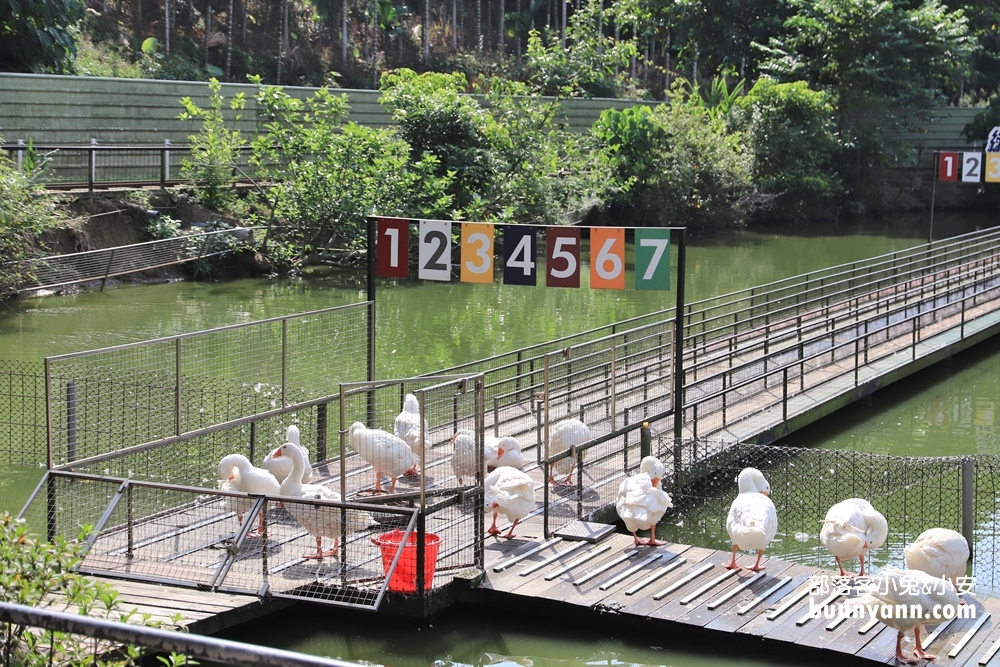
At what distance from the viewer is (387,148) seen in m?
27.0

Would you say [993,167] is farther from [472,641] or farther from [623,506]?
[472,641]

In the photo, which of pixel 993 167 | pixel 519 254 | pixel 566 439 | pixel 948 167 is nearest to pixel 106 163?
pixel 519 254

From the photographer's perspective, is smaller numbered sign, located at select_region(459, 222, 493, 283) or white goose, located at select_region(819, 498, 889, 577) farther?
smaller numbered sign, located at select_region(459, 222, 493, 283)

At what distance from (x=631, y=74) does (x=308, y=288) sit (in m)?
34.4

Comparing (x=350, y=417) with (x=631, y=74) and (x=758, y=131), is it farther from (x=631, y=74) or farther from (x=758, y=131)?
(x=631, y=74)

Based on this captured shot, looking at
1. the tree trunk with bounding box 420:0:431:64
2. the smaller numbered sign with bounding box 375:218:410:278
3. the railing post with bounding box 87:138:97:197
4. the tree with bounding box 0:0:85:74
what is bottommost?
the smaller numbered sign with bounding box 375:218:410:278

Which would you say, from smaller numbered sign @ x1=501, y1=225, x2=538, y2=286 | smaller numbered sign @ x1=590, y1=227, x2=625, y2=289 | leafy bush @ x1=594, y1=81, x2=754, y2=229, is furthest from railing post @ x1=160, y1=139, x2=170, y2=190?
smaller numbered sign @ x1=590, y1=227, x2=625, y2=289

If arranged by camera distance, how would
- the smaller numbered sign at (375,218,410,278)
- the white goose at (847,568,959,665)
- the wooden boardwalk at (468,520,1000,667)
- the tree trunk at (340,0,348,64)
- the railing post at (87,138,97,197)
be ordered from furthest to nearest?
the tree trunk at (340,0,348,64) → the railing post at (87,138,97,197) → the smaller numbered sign at (375,218,410,278) → the wooden boardwalk at (468,520,1000,667) → the white goose at (847,568,959,665)

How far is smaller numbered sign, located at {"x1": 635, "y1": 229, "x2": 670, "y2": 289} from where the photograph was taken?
11086 millimetres

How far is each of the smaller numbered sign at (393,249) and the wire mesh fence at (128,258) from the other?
12.8m

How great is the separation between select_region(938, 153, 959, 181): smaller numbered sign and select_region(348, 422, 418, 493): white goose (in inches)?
847

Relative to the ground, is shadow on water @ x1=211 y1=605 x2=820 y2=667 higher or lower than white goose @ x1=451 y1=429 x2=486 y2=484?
lower

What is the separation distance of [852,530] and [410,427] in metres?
4.10

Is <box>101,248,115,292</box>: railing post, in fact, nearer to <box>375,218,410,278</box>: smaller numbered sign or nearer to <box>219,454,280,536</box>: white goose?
<box>375,218,410,278</box>: smaller numbered sign
